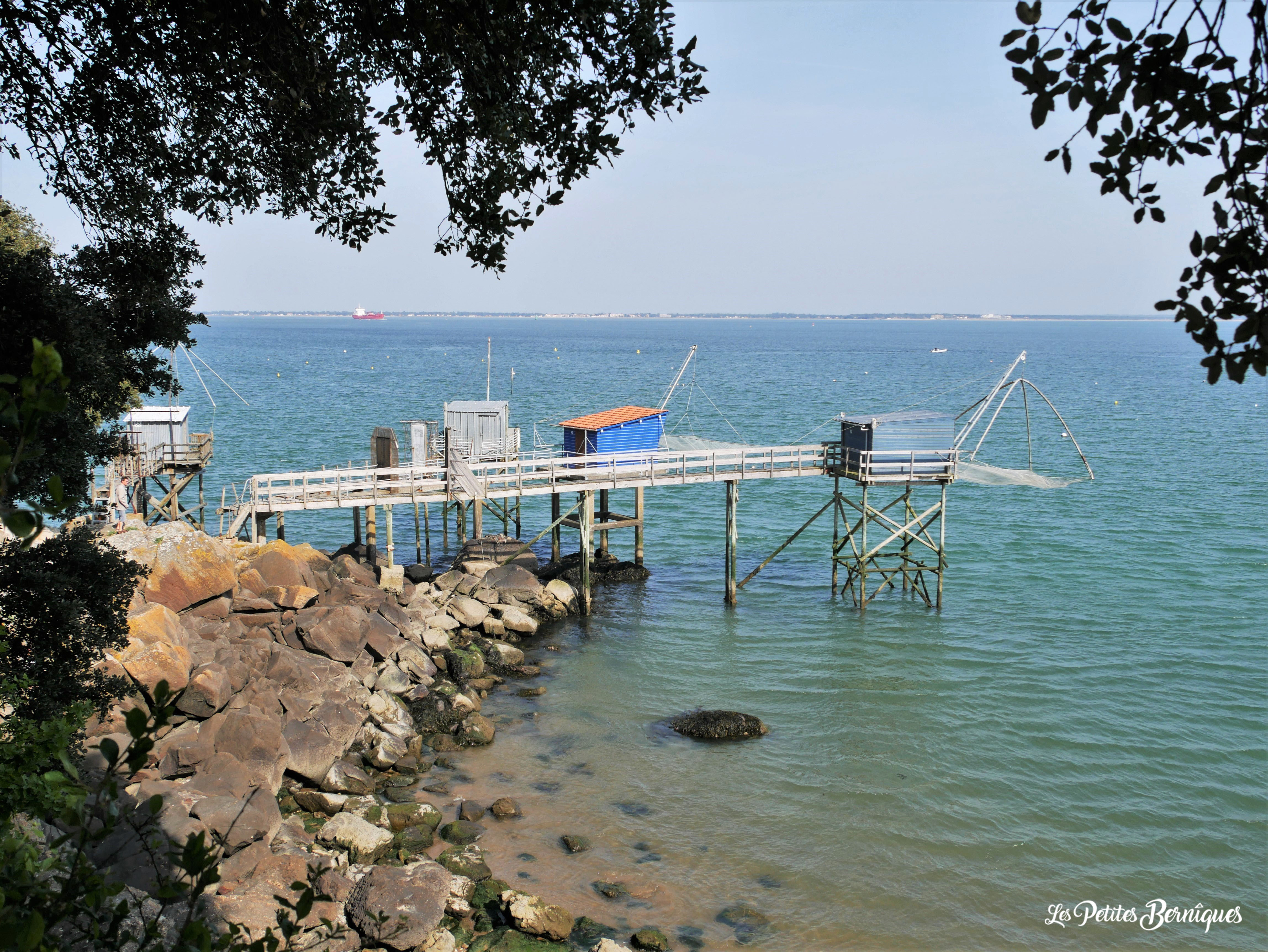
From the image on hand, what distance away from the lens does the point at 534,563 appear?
28.3m

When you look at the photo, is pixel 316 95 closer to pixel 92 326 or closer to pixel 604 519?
pixel 92 326

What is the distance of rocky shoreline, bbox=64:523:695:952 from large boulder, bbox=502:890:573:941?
0.07 feet

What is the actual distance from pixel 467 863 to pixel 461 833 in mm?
876

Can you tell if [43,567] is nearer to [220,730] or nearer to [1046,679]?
[220,730]

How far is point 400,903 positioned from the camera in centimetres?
1131

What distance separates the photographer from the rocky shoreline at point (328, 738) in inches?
448

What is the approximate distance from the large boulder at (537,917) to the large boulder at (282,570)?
9.73 m

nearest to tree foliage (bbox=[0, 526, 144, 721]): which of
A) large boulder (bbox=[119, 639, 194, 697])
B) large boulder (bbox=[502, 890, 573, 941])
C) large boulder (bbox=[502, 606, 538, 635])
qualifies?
large boulder (bbox=[119, 639, 194, 697])

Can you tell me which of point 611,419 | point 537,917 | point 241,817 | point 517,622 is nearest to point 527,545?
point 517,622

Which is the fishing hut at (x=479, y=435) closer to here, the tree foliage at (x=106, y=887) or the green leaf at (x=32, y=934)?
the tree foliage at (x=106, y=887)

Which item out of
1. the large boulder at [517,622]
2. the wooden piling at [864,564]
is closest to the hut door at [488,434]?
the large boulder at [517,622]

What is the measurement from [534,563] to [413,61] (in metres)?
20.4

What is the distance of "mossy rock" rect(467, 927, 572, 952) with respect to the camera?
11.5m

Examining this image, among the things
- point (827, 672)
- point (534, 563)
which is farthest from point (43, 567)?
point (534, 563)
